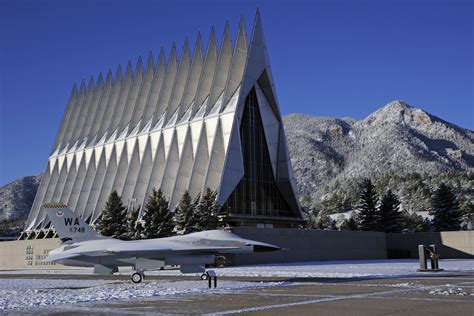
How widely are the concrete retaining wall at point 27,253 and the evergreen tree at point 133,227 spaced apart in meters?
8.76

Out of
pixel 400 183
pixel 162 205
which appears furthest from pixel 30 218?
pixel 400 183

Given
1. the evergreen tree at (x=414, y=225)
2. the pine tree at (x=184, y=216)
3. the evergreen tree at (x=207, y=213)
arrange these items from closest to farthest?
1. the evergreen tree at (x=207, y=213)
2. the pine tree at (x=184, y=216)
3. the evergreen tree at (x=414, y=225)

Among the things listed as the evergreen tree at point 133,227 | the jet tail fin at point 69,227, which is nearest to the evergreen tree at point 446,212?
the evergreen tree at point 133,227

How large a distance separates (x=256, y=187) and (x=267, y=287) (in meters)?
39.3

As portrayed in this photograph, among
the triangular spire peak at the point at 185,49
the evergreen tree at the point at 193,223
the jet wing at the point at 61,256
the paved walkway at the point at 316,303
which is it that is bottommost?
the paved walkway at the point at 316,303

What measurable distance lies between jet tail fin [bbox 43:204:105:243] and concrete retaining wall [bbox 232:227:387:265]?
1774 cm

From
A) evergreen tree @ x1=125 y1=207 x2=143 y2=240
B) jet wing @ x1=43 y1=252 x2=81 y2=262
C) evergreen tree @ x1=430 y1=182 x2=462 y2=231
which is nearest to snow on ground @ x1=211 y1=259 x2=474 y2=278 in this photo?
jet wing @ x1=43 y1=252 x2=81 y2=262

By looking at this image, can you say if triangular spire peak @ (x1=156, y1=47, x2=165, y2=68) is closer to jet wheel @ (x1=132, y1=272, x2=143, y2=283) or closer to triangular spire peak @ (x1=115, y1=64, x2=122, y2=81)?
triangular spire peak @ (x1=115, y1=64, x2=122, y2=81)

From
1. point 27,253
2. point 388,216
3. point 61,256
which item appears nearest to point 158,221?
point 27,253

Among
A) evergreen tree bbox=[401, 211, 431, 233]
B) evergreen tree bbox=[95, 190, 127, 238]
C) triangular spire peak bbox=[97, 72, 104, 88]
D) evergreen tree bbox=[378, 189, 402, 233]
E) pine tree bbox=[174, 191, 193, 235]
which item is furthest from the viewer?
evergreen tree bbox=[401, 211, 431, 233]

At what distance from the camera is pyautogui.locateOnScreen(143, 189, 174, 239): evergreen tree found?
5144 centimetres

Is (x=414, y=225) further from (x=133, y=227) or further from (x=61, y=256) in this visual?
(x=61, y=256)

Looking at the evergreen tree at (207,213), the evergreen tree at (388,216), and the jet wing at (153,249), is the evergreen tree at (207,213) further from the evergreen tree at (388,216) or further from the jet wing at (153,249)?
the evergreen tree at (388,216)

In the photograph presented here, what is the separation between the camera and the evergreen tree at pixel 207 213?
48906 millimetres
